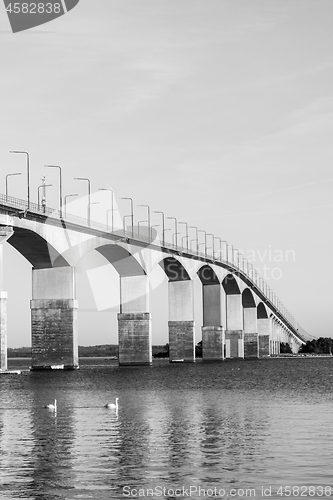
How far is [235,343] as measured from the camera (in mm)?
149500

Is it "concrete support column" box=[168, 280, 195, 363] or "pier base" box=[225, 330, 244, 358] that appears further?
"pier base" box=[225, 330, 244, 358]

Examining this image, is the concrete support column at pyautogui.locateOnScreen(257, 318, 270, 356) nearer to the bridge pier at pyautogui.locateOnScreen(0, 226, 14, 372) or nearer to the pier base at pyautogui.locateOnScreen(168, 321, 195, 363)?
the pier base at pyautogui.locateOnScreen(168, 321, 195, 363)

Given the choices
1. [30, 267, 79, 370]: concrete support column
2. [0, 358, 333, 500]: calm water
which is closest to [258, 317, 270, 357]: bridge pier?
[30, 267, 79, 370]: concrete support column

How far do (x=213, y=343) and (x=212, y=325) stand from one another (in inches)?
106

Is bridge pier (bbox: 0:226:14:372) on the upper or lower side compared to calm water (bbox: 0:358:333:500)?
upper

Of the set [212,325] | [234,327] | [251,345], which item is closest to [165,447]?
[212,325]

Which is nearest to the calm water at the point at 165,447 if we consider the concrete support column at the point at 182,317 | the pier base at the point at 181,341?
the concrete support column at the point at 182,317

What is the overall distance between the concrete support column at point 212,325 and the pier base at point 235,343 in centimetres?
1983

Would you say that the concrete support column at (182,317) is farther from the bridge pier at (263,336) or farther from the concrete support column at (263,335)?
the concrete support column at (263,335)

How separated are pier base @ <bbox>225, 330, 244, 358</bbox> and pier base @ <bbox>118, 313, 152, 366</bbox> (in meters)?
53.5

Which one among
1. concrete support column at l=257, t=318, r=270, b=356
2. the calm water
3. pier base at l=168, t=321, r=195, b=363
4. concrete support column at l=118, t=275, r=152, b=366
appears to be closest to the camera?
the calm water

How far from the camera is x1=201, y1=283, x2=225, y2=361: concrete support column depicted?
128m

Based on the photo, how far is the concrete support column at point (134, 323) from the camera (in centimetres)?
9638

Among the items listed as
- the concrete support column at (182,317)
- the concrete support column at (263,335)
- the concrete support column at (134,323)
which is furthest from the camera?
the concrete support column at (263,335)
